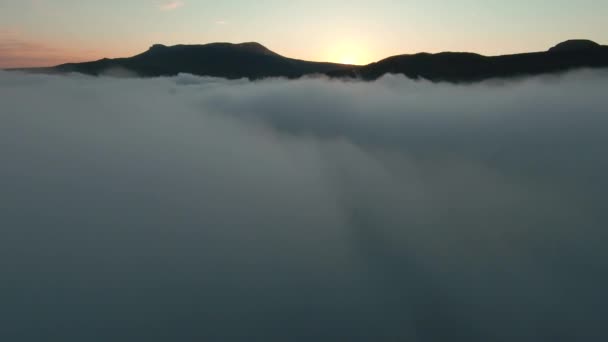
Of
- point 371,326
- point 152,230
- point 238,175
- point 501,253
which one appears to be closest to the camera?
point 371,326

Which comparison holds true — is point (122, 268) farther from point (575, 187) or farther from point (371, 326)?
point (575, 187)

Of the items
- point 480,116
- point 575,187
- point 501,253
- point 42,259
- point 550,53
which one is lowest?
point 42,259

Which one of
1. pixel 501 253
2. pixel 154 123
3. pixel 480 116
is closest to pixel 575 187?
pixel 501 253

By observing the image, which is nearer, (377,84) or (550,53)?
(550,53)

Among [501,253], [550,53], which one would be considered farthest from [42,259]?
[550,53]

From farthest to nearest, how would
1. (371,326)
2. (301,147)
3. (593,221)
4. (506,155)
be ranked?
(301,147)
(506,155)
(593,221)
(371,326)

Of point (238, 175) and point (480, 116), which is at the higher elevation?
point (480, 116)
